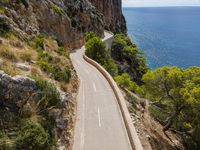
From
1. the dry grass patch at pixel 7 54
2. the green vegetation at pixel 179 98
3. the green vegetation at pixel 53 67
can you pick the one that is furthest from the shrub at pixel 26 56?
the green vegetation at pixel 179 98

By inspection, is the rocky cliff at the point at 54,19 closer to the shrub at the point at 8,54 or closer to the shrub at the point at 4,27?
the shrub at the point at 4,27

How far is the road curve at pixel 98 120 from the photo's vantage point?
60.2 feet

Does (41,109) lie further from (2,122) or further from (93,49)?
(93,49)

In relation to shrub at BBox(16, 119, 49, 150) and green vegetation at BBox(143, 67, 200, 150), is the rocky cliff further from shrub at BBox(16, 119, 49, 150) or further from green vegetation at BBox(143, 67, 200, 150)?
green vegetation at BBox(143, 67, 200, 150)

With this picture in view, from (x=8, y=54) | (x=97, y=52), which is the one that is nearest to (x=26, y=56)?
(x=8, y=54)

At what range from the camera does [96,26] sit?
74.3 metres

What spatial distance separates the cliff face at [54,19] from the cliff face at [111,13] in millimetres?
25182

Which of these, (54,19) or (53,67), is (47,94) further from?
(54,19)

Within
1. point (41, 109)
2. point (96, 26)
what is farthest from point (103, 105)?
point (96, 26)

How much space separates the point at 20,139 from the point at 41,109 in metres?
2.97

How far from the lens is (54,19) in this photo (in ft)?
161

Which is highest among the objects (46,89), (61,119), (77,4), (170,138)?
(77,4)

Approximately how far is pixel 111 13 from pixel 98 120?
9511 cm

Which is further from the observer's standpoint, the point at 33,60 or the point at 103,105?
the point at 103,105
